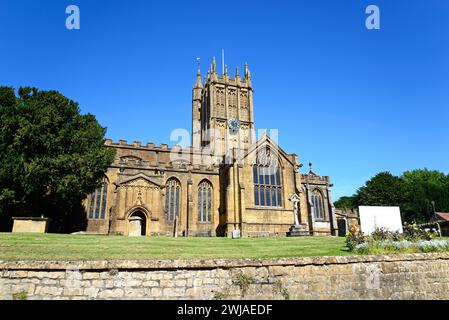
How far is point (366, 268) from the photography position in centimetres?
940

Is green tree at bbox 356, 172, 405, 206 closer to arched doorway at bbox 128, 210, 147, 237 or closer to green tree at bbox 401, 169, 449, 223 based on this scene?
green tree at bbox 401, 169, 449, 223

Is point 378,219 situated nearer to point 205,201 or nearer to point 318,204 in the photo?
point 205,201

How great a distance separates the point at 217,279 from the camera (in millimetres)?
8148

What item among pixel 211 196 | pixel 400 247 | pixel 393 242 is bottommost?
pixel 400 247

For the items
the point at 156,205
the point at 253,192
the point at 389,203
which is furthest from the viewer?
the point at 389,203

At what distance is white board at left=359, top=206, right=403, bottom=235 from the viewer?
1616 cm

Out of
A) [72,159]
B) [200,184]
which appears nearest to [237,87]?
[200,184]

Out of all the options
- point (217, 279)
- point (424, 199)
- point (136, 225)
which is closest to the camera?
point (217, 279)

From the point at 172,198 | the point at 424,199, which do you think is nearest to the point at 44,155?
the point at 172,198

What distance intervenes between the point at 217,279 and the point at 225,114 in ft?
152

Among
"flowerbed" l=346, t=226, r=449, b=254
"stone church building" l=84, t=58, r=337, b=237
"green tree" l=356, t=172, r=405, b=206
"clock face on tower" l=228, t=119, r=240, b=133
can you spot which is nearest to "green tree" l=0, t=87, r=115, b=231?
"stone church building" l=84, t=58, r=337, b=237

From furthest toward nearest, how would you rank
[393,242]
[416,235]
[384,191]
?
[384,191], [416,235], [393,242]
